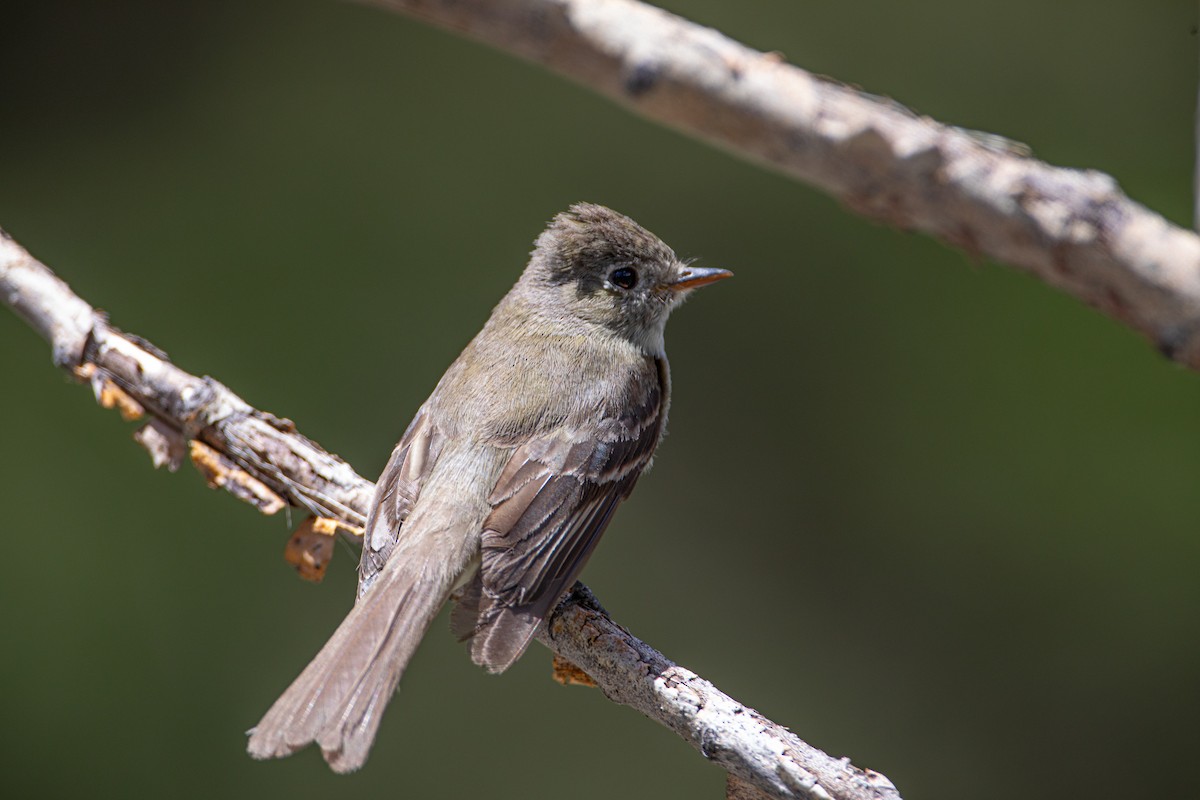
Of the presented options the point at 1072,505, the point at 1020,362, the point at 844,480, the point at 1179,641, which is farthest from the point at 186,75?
the point at 1179,641

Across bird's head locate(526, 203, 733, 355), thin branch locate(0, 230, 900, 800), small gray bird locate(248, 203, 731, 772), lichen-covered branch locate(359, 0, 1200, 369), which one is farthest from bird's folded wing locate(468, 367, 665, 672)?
lichen-covered branch locate(359, 0, 1200, 369)

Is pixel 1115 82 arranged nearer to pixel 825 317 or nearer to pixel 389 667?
pixel 825 317

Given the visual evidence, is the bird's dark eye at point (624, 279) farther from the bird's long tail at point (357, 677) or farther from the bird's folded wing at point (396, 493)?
the bird's long tail at point (357, 677)

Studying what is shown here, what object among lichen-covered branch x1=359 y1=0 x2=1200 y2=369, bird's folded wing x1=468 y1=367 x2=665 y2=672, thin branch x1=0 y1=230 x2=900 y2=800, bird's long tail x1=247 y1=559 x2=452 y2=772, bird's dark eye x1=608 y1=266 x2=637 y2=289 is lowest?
bird's long tail x1=247 y1=559 x2=452 y2=772

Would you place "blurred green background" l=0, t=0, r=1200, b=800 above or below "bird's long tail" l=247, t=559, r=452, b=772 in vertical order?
above

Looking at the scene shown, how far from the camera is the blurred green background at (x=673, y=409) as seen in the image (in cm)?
492

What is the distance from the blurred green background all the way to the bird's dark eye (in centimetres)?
159

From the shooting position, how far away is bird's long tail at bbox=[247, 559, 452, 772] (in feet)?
8.07

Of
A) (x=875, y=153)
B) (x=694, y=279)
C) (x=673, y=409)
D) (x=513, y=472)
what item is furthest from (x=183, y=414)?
(x=673, y=409)

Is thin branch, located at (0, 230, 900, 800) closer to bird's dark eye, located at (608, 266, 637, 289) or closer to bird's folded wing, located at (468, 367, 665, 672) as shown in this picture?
bird's folded wing, located at (468, 367, 665, 672)

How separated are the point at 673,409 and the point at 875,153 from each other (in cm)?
403

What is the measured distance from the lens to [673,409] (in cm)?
560

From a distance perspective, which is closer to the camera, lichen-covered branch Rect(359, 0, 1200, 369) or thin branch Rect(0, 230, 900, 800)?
lichen-covered branch Rect(359, 0, 1200, 369)

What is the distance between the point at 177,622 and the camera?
16.0ft
